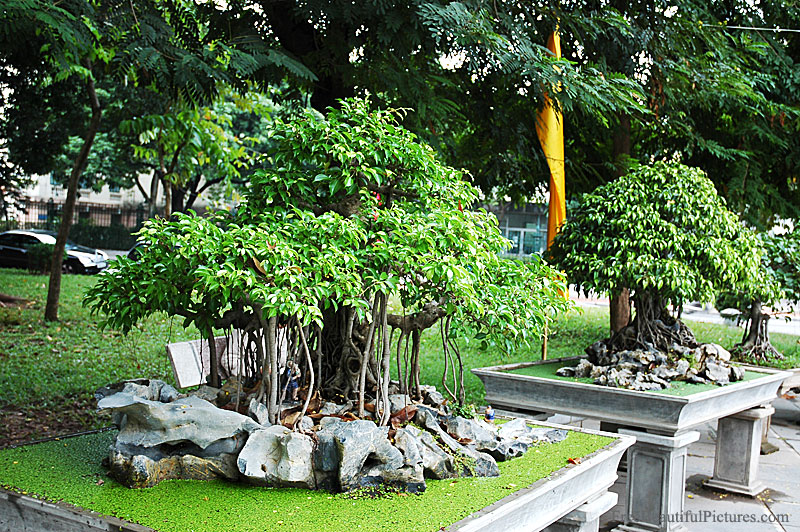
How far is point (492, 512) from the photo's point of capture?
2992 millimetres

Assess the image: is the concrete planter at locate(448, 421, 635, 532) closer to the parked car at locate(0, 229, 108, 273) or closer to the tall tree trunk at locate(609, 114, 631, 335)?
the tall tree trunk at locate(609, 114, 631, 335)

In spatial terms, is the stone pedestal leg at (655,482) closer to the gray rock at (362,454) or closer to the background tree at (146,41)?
the gray rock at (362,454)

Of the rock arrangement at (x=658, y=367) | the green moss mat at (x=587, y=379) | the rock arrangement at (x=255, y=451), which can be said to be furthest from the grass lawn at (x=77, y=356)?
the rock arrangement at (x=255, y=451)

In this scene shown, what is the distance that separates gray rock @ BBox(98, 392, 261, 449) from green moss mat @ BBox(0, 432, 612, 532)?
21 cm

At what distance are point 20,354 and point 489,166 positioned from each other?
6.42m

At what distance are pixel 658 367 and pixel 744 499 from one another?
1.52 meters

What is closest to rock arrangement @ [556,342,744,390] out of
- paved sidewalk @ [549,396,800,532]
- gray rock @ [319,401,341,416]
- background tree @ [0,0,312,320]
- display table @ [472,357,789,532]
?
display table @ [472,357,789,532]

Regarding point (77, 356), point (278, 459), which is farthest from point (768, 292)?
point (77, 356)

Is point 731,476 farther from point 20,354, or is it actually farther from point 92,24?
point 20,354

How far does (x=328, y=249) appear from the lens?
136 inches

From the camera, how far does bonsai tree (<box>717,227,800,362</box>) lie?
854cm

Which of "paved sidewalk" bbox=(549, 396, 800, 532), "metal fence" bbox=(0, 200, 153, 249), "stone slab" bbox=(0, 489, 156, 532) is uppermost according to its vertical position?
"metal fence" bbox=(0, 200, 153, 249)

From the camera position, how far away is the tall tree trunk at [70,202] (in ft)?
36.2

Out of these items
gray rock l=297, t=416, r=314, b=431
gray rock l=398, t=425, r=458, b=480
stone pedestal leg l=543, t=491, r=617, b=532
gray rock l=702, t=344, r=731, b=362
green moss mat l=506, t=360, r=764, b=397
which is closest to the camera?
gray rock l=398, t=425, r=458, b=480
